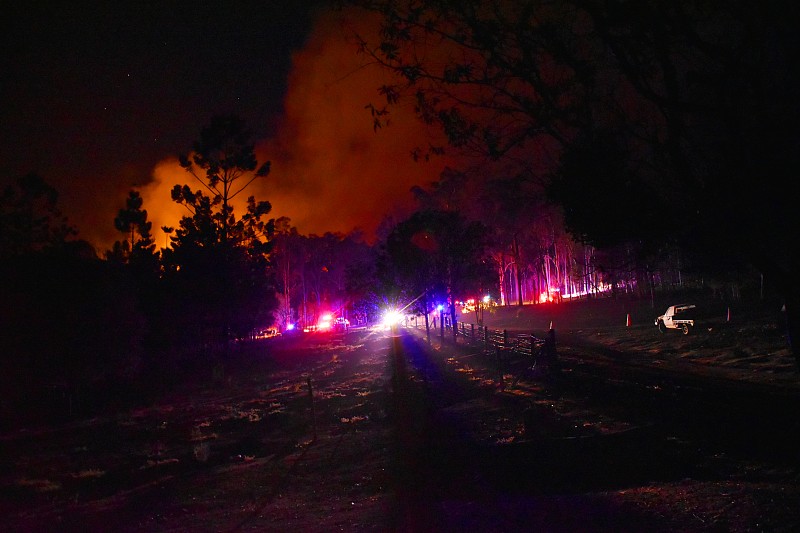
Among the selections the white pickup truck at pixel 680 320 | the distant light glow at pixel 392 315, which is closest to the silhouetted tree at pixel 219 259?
the distant light glow at pixel 392 315

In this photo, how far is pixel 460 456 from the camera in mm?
8367

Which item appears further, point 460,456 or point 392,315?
point 392,315

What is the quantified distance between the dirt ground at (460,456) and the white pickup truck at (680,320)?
4207 mm

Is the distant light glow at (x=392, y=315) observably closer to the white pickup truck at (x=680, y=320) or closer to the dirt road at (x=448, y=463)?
the white pickup truck at (x=680, y=320)

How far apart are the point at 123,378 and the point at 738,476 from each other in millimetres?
24734

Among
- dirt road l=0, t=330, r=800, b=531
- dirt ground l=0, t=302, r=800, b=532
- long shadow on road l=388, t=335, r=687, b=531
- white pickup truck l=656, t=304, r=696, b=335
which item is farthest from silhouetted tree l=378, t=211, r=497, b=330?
long shadow on road l=388, t=335, r=687, b=531

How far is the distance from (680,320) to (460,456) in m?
20.4

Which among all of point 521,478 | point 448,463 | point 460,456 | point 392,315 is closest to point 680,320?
point 460,456

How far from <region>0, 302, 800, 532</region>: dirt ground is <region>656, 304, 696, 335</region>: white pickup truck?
13.8 ft

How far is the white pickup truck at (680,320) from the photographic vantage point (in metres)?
24.1

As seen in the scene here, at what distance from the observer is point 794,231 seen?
21.5 feet

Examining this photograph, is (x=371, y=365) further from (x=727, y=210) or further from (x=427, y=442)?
(x=727, y=210)

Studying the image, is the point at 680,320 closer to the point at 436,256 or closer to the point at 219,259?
the point at 436,256

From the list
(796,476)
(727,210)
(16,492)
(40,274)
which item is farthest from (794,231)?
(40,274)
